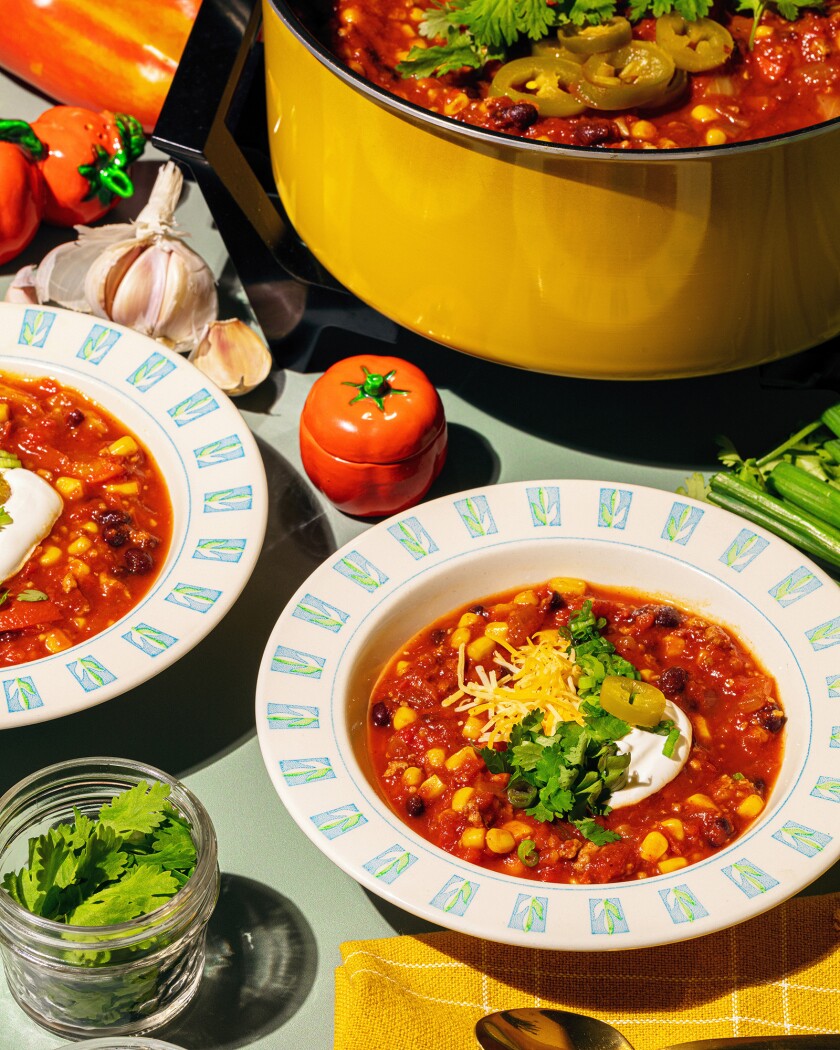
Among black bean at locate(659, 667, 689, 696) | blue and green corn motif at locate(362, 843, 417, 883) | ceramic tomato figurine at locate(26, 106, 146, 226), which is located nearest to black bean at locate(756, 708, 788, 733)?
black bean at locate(659, 667, 689, 696)

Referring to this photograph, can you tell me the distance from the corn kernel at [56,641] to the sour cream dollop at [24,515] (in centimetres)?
18

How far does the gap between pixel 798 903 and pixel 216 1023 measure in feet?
3.23

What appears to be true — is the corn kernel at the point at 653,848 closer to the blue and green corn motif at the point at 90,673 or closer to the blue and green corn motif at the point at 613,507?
the blue and green corn motif at the point at 613,507

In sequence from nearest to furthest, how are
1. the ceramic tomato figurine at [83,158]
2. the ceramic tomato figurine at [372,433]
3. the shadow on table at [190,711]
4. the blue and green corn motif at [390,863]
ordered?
the blue and green corn motif at [390,863] < the shadow on table at [190,711] < the ceramic tomato figurine at [372,433] < the ceramic tomato figurine at [83,158]

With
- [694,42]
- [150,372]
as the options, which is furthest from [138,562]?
[694,42]

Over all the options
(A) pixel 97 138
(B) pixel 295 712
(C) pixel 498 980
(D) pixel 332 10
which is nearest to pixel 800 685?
(C) pixel 498 980

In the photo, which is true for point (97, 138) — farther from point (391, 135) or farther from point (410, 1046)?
point (410, 1046)

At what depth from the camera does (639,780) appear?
231 centimetres

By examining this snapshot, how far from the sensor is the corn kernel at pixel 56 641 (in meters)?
2.43

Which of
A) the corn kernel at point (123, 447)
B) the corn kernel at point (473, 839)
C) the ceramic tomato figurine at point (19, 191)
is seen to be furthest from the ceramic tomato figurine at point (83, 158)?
the corn kernel at point (473, 839)

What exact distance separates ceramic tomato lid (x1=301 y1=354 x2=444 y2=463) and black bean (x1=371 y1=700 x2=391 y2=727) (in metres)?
0.56

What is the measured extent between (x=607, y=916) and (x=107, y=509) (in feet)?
4.14

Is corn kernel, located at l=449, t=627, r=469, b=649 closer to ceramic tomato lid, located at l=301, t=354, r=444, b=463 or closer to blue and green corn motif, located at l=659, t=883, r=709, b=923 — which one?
ceramic tomato lid, located at l=301, t=354, r=444, b=463

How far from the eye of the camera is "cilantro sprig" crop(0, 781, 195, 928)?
2.04 meters
